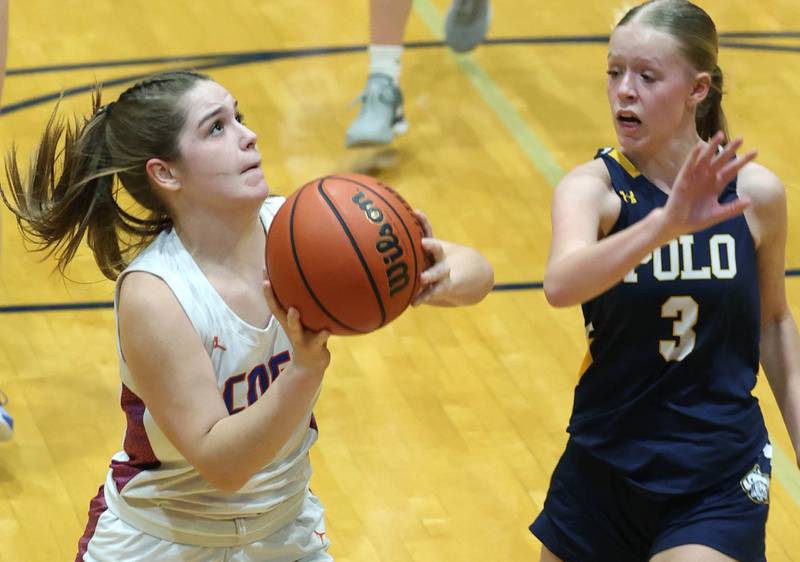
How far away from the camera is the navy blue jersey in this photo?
2.99 meters

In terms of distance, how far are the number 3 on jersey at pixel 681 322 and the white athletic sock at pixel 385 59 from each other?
3606 mm

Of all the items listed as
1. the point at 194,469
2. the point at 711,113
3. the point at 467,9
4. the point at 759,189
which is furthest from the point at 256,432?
the point at 467,9

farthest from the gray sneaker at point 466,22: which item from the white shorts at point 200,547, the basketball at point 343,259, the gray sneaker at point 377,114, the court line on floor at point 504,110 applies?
the basketball at point 343,259

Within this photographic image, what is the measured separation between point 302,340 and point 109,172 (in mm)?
655

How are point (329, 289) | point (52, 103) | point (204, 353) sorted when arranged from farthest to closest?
point (52, 103) → point (204, 353) → point (329, 289)

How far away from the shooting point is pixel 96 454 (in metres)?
4.54

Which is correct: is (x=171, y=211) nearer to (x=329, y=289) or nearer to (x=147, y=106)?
(x=147, y=106)

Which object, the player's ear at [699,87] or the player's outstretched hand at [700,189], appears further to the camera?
the player's ear at [699,87]

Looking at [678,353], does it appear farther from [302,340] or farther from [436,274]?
[302,340]

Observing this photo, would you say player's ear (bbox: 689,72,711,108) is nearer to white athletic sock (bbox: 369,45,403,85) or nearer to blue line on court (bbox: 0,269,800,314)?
blue line on court (bbox: 0,269,800,314)

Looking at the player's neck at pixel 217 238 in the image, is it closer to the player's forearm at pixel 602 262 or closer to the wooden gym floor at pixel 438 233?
the player's forearm at pixel 602 262

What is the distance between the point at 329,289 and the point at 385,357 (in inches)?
98.2

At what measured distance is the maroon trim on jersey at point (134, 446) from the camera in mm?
3029

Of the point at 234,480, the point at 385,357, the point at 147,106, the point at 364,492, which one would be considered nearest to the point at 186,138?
the point at 147,106
